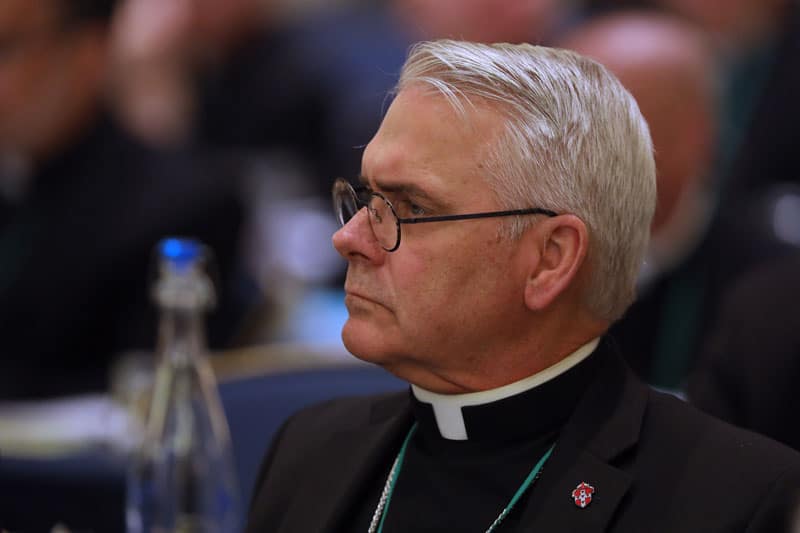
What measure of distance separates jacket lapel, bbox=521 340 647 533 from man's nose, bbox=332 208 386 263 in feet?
1.06

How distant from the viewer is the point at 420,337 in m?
1.71

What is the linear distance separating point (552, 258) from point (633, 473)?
11.2 inches

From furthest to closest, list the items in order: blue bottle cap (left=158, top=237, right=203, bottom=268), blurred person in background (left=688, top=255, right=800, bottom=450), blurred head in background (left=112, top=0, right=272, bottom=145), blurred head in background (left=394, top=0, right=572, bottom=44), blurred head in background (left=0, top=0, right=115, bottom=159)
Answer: blurred head in background (left=112, top=0, right=272, bottom=145), blurred head in background (left=394, top=0, right=572, bottom=44), blurred head in background (left=0, top=0, right=115, bottom=159), blurred person in background (left=688, top=255, right=800, bottom=450), blue bottle cap (left=158, top=237, right=203, bottom=268)

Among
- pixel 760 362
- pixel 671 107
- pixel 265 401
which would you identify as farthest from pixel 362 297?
pixel 671 107

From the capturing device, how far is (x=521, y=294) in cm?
172

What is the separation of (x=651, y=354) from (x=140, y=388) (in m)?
1.35

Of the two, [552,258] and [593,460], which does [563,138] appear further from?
[593,460]

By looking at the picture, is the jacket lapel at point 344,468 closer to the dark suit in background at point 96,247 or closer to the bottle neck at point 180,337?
the bottle neck at point 180,337

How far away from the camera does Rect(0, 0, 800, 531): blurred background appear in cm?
257

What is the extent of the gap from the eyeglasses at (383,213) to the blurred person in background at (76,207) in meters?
1.84

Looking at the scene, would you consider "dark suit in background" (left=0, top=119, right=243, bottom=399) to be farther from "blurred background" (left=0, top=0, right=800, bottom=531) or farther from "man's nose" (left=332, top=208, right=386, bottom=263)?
"man's nose" (left=332, top=208, right=386, bottom=263)

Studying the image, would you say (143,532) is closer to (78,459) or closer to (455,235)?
(78,459)

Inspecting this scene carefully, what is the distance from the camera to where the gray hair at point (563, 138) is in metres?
1.67

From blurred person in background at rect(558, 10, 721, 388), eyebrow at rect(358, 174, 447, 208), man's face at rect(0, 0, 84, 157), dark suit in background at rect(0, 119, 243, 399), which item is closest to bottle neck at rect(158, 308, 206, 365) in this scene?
eyebrow at rect(358, 174, 447, 208)
